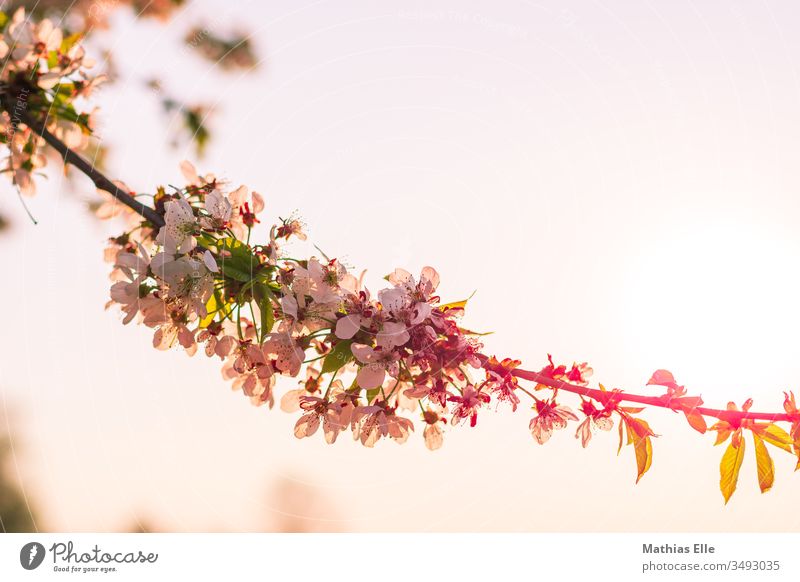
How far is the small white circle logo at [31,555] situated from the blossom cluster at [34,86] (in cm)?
108

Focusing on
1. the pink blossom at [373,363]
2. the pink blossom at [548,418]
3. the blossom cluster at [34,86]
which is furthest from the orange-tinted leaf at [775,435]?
the blossom cluster at [34,86]

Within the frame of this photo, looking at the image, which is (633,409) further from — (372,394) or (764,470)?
(372,394)

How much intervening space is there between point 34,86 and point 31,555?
139cm

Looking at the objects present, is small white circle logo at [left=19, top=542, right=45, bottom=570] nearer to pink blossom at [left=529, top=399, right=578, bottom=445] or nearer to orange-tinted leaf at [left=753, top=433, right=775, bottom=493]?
pink blossom at [left=529, top=399, right=578, bottom=445]

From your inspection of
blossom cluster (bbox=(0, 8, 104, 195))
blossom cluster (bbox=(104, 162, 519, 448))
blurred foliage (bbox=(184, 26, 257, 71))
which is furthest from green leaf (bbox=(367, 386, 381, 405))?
blurred foliage (bbox=(184, 26, 257, 71))

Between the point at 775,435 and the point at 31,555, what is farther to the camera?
the point at 31,555

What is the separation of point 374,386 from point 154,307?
466 millimetres

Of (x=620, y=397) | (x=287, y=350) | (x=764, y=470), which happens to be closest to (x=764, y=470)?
(x=764, y=470)

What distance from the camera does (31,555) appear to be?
208 cm

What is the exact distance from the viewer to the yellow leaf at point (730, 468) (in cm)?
134

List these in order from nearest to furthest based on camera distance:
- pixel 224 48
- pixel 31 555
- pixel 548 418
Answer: pixel 548 418
pixel 31 555
pixel 224 48

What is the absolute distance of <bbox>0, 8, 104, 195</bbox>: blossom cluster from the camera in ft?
7.28

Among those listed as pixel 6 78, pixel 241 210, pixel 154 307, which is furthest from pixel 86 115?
pixel 154 307

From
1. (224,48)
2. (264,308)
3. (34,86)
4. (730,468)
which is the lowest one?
(730,468)
